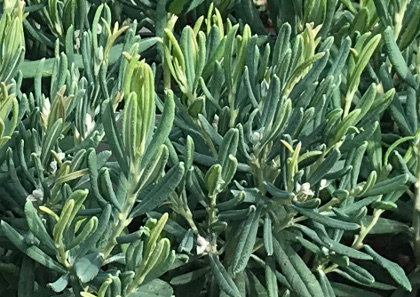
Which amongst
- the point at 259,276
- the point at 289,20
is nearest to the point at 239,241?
the point at 259,276

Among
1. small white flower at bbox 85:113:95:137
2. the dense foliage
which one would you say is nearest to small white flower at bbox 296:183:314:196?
the dense foliage

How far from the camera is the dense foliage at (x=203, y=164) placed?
21.6 inches

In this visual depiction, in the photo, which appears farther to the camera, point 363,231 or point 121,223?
point 363,231

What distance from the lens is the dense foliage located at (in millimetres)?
550

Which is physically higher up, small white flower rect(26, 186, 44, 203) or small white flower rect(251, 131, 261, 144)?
small white flower rect(251, 131, 261, 144)

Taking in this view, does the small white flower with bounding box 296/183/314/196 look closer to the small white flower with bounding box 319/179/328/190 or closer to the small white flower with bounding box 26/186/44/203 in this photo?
the small white flower with bounding box 319/179/328/190

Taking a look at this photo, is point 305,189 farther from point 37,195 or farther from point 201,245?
point 37,195

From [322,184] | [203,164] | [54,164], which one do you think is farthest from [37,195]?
[322,184]

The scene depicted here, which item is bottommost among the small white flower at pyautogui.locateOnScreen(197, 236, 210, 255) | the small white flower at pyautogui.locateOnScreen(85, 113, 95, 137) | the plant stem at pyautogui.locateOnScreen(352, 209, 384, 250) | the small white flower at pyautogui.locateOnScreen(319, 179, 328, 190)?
the plant stem at pyautogui.locateOnScreen(352, 209, 384, 250)

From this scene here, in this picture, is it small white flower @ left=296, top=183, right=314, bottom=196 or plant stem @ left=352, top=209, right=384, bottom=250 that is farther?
plant stem @ left=352, top=209, right=384, bottom=250

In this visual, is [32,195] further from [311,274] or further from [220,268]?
[311,274]

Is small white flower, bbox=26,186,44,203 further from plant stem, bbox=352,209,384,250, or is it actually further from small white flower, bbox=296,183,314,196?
plant stem, bbox=352,209,384,250

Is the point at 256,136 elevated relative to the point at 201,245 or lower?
elevated

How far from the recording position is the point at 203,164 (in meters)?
0.66
